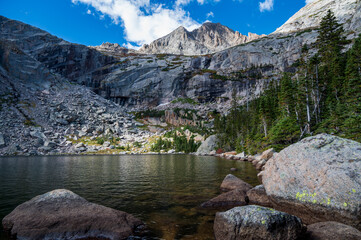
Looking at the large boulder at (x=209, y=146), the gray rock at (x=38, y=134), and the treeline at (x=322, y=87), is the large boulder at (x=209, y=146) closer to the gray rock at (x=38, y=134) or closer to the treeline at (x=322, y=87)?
the treeline at (x=322, y=87)

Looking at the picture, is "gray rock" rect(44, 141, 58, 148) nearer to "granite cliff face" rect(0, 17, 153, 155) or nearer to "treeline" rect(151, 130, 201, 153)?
"granite cliff face" rect(0, 17, 153, 155)

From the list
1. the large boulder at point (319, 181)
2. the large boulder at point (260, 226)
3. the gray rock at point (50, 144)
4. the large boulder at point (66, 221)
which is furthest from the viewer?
the gray rock at point (50, 144)

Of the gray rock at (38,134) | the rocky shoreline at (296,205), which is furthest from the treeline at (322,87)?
the gray rock at (38,134)

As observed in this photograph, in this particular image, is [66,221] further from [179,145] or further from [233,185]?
[179,145]

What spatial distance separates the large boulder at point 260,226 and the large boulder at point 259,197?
19.9ft

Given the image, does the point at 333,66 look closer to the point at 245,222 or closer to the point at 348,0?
the point at 245,222

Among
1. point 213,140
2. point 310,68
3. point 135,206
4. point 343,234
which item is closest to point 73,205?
point 135,206

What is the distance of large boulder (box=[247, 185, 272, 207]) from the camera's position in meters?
13.5

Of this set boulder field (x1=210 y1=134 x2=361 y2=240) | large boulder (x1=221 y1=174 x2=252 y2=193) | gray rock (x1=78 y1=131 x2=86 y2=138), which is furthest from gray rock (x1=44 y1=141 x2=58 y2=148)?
boulder field (x1=210 y1=134 x2=361 y2=240)

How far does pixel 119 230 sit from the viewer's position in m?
9.03

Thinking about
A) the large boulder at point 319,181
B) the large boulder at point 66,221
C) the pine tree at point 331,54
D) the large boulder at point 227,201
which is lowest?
the large boulder at point 227,201

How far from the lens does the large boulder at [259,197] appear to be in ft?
44.2

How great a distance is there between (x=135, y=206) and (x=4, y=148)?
116349mm

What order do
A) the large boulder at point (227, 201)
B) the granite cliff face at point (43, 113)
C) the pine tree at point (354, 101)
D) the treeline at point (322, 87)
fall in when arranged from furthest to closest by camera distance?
the granite cliff face at point (43, 113) → the treeline at point (322, 87) → the pine tree at point (354, 101) → the large boulder at point (227, 201)
